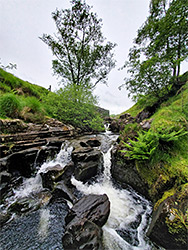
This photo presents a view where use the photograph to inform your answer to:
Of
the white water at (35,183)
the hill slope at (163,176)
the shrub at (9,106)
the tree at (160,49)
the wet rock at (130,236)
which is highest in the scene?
the tree at (160,49)

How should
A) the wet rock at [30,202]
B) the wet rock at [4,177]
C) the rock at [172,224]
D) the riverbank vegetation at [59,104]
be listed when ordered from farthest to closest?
1. the riverbank vegetation at [59,104]
2. the wet rock at [4,177]
3. the wet rock at [30,202]
4. the rock at [172,224]

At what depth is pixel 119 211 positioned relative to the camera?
97.7 inches

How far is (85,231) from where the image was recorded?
1.64 meters

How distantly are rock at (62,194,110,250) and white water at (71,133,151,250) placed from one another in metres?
0.26

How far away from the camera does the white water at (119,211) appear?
1800 mm

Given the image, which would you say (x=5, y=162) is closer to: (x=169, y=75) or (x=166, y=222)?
(x=166, y=222)

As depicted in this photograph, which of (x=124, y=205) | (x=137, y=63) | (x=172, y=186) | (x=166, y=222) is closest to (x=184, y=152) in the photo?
(x=172, y=186)

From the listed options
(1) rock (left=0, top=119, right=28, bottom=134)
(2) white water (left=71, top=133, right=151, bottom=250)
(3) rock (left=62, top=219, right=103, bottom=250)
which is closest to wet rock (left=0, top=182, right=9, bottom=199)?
(2) white water (left=71, top=133, right=151, bottom=250)

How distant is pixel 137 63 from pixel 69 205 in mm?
7298

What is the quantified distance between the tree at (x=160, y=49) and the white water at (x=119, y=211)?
18.7 feet

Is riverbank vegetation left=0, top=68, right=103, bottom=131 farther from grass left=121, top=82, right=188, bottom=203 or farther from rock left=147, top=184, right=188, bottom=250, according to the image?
rock left=147, top=184, right=188, bottom=250

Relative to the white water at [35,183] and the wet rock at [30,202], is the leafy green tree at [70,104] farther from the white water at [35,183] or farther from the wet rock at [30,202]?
the wet rock at [30,202]

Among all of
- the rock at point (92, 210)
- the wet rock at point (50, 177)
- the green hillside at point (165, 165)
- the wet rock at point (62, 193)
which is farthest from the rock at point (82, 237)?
the wet rock at point (50, 177)

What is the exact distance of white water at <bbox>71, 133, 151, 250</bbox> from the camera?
1.80 m
